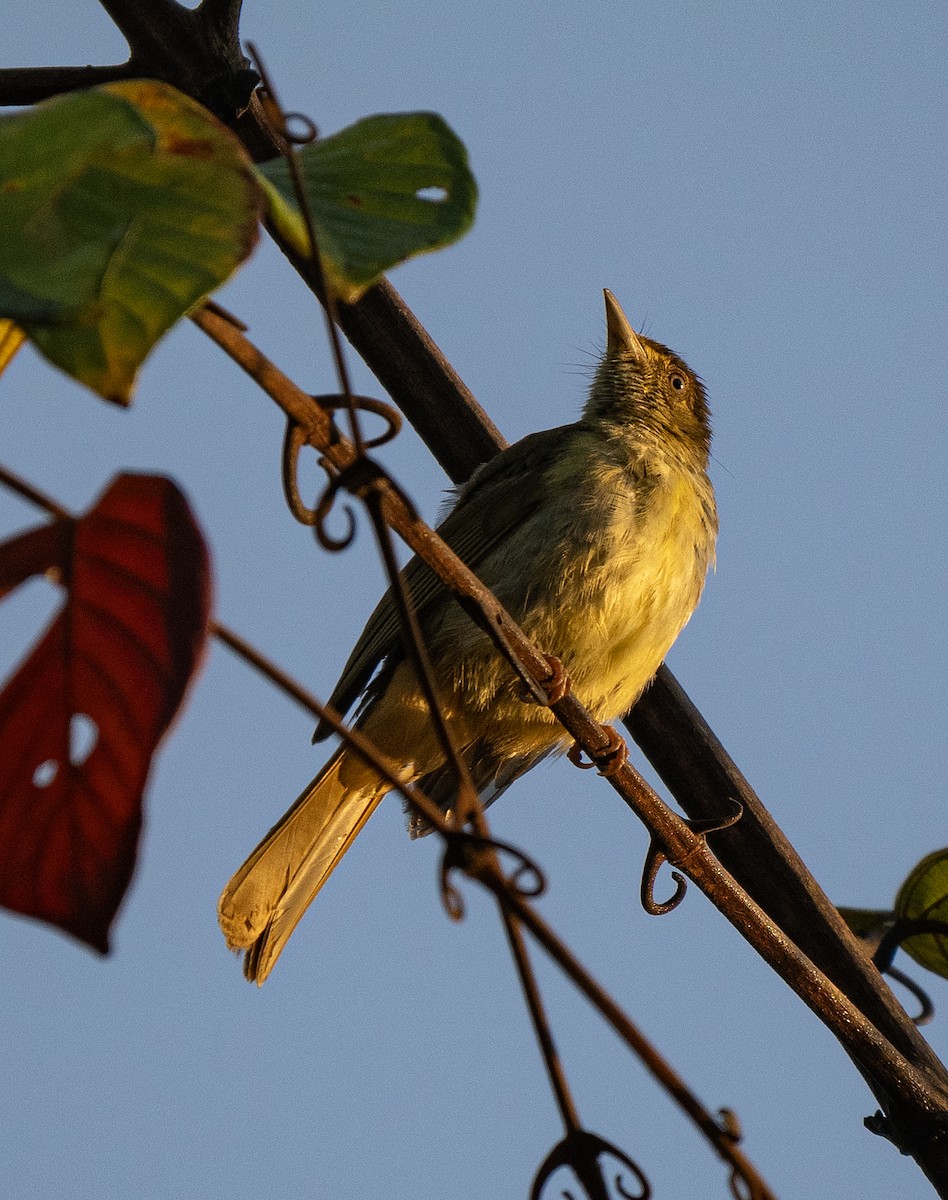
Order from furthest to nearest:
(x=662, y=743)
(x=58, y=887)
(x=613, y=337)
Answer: (x=613, y=337) → (x=662, y=743) → (x=58, y=887)

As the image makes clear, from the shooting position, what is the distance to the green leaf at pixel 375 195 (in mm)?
1089

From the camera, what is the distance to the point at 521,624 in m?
3.98

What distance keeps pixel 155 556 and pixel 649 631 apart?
121 inches

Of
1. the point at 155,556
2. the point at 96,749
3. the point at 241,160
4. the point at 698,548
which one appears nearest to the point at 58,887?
the point at 96,749

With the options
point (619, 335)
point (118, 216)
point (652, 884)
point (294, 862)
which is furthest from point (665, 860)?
point (619, 335)

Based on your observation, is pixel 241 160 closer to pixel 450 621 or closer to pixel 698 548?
pixel 450 621

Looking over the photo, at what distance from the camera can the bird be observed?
3.89 meters

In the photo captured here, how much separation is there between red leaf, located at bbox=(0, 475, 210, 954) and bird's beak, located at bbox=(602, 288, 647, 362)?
4.48 m

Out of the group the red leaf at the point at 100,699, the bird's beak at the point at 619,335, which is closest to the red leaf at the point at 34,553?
the red leaf at the point at 100,699

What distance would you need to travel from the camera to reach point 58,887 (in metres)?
1.03

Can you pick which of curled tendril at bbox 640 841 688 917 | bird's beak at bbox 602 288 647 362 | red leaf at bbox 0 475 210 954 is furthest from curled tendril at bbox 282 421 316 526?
bird's beak at bbox 602 288 647 362

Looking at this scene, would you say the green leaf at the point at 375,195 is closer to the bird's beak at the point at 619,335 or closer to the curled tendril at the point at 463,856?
the curled tendril at the point at 463,856

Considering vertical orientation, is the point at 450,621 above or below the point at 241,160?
below

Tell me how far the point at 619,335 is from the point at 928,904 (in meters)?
3.13
